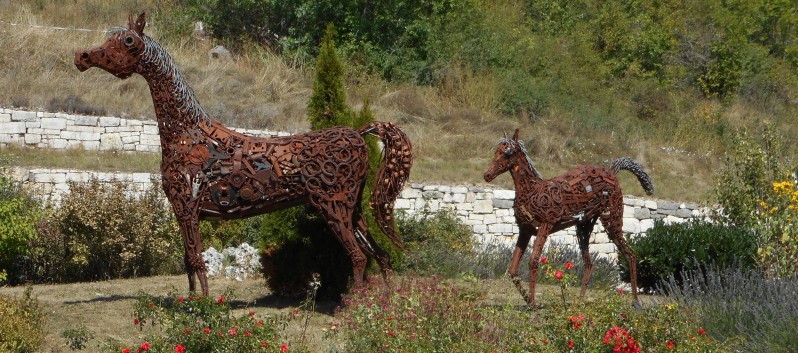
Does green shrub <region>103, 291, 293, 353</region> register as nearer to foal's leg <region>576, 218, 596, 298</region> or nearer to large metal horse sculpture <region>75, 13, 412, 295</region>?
large metal horse sculpture <region>75, 13, 412, 295</region>

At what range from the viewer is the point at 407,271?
12188mm

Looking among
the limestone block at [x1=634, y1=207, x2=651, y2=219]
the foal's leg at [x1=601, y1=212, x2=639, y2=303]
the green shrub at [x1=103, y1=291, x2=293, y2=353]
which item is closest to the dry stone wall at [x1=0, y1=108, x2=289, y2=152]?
the limestone block at [x1=634, y1=207, x2=651, y2=219]

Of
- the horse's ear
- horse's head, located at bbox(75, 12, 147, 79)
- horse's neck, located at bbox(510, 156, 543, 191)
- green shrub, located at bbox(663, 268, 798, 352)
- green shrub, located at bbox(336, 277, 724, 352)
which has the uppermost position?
the horse's ear

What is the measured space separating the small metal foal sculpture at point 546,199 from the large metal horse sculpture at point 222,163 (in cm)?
150

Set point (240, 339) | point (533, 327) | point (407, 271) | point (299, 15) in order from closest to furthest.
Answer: point (240, 339) → point (533, 327) → point (407, 271) → point (299, 15)

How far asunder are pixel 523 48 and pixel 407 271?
58.9ft

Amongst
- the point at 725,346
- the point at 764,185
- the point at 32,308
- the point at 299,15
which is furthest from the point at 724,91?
the point at 32,308

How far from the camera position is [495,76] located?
26.6m

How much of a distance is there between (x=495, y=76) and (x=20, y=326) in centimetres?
1949

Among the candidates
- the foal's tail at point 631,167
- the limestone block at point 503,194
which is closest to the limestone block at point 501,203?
the limestone block at point 503,194

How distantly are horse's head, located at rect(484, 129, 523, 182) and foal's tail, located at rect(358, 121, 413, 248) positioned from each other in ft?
2.96

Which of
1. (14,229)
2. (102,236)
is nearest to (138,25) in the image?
(14,229)

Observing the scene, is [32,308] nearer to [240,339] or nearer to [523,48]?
[240,339]

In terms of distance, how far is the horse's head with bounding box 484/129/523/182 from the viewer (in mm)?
10562
